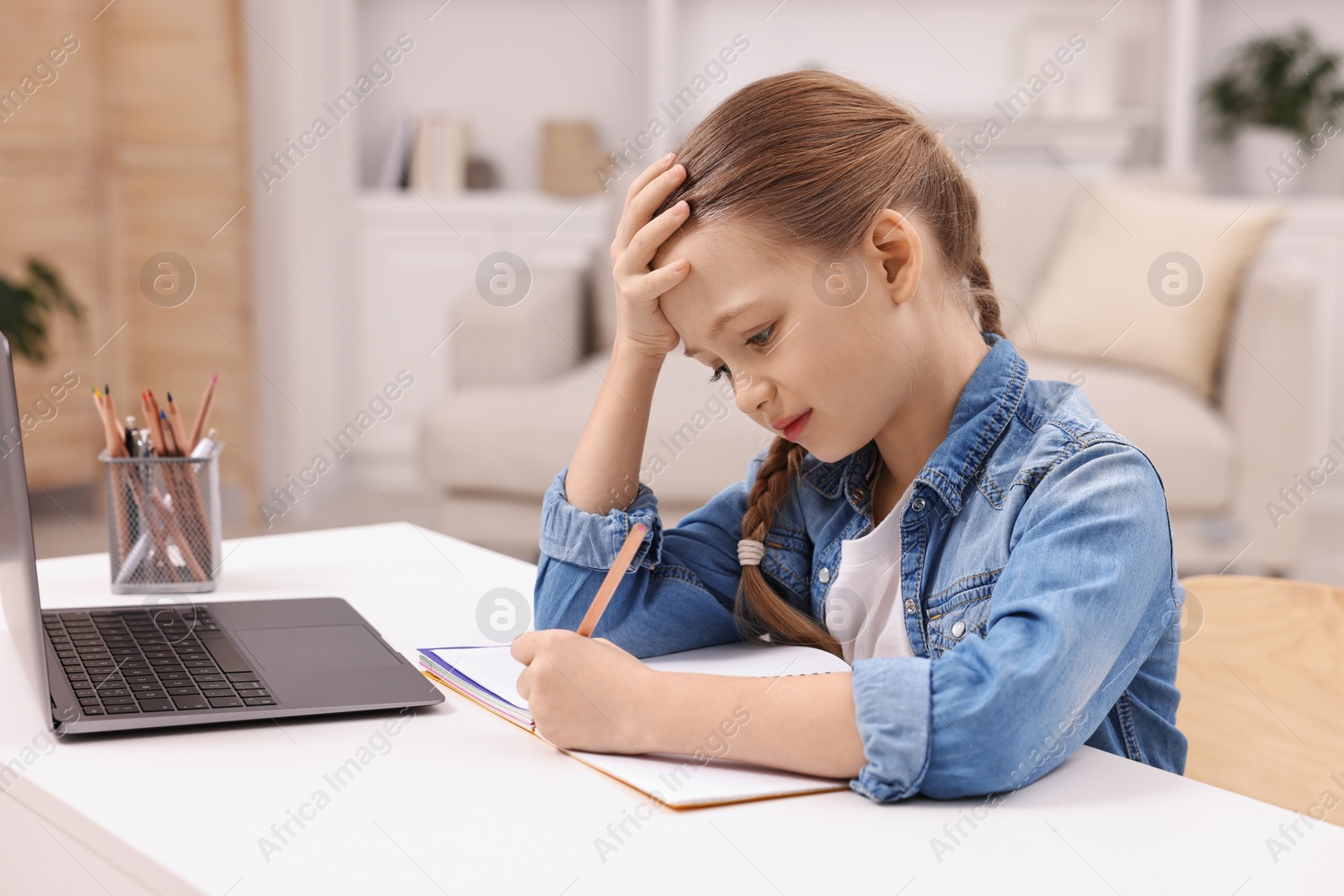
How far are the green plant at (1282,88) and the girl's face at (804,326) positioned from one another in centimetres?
319

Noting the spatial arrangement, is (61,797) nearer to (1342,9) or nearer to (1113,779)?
(1113,779)

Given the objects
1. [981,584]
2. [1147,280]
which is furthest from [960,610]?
[1147,280]

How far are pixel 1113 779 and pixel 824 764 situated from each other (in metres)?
0.16

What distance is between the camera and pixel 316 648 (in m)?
0.91

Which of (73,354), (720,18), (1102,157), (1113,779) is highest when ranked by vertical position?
(720,18)

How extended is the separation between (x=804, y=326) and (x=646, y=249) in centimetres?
12

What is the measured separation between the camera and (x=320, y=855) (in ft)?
1.90

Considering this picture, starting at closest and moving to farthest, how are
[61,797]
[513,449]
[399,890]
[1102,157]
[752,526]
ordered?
1. [399,890]
2. [61,797]
3. [752,526]
4. [513,449]
5. [1102,157]

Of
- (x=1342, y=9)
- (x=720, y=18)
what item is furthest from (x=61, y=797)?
(x=1342, y=9)

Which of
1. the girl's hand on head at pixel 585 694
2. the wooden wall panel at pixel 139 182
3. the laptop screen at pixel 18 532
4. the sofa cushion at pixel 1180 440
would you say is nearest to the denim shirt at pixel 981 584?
the girl's hand on head at pixel 585 694

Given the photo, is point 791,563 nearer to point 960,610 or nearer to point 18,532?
point 960,610

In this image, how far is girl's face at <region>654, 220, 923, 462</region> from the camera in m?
0.82

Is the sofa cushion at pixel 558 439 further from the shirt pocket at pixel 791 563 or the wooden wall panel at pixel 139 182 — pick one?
the shirt pocket at pixel 791 563

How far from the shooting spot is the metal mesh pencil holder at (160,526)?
1.09 meters
